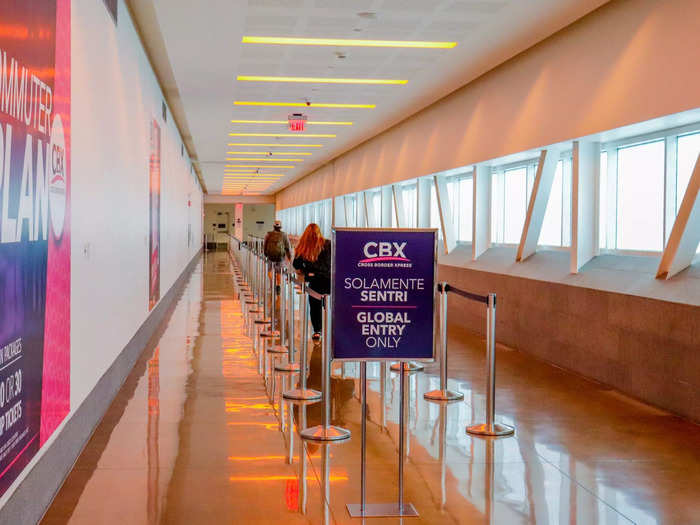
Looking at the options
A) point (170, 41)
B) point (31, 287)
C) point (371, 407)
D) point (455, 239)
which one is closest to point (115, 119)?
point (170, 41)

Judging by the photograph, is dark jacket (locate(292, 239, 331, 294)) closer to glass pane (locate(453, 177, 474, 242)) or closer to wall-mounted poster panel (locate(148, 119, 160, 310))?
wall-mounted poster panel (locate(148, 119, 160, 310))

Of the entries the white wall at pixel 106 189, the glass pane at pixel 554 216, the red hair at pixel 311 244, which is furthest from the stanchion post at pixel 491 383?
the glass pane at pixel 554 216

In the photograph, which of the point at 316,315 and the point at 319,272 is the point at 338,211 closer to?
the point at 316,315

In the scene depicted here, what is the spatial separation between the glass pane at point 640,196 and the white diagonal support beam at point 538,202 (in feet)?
3.50

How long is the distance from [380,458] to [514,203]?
7.97m

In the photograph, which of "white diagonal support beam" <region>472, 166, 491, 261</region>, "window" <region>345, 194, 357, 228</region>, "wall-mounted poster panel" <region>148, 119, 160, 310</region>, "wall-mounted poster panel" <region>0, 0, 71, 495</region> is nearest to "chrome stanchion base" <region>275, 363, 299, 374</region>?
"wall-mounted poster panel" <region>148, 119, 160, 310</region>

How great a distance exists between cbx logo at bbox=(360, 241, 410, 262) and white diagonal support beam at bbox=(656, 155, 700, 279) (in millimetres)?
3569

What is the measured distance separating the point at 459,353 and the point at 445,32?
12.8 ft

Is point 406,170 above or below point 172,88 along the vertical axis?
below

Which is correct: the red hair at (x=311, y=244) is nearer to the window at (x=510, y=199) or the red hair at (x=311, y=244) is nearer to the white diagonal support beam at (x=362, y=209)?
the window at (x=510, y=199)

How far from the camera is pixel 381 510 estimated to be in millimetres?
4328

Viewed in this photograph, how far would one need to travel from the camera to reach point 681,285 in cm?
714

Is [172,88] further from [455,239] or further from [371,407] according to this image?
[371,407]

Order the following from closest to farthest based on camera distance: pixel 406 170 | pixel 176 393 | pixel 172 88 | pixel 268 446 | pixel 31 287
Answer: pixel 31 287 < pixel 268 446 < pixel 176 393 < pixel 172 88 < pixel 406 170
